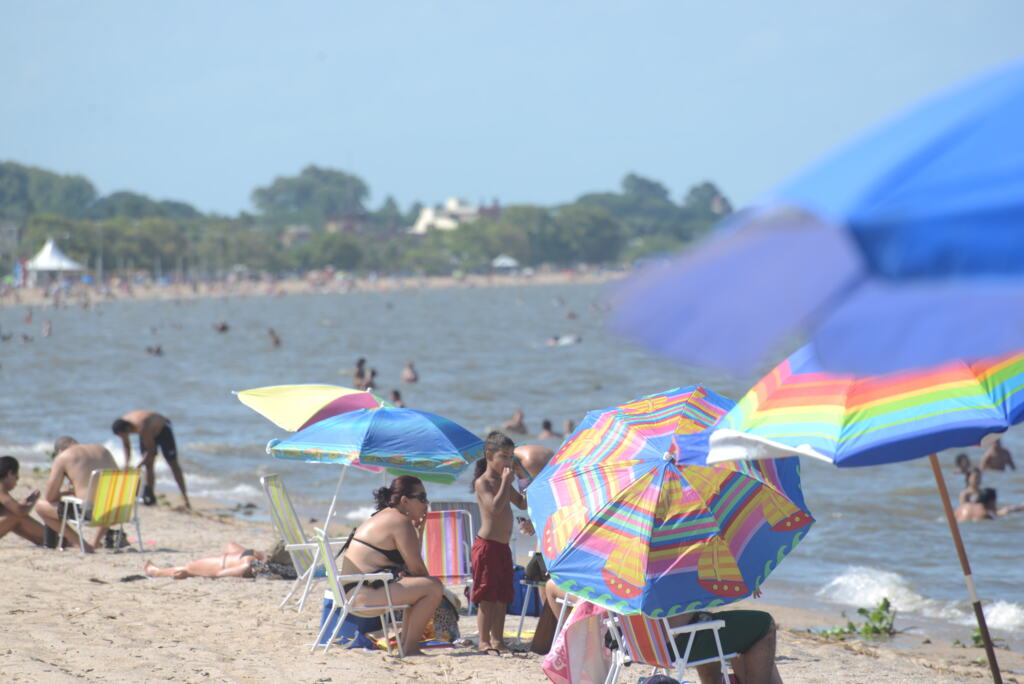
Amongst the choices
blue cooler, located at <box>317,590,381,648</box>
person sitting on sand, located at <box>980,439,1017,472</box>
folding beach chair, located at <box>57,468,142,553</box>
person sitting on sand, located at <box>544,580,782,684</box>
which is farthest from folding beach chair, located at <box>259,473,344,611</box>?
person sitting on sand, located at <box>980,439,1017,472</box>

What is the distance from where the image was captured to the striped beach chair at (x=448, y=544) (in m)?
7.42

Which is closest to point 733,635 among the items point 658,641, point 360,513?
point 658,641

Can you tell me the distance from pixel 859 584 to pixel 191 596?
5597 mm

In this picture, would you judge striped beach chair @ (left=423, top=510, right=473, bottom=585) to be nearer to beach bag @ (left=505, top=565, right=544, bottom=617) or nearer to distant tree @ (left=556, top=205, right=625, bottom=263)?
beach bag @ (left=505, top=565, right=544, bottom=617)

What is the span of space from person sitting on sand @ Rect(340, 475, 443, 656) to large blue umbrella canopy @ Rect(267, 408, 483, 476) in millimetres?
525

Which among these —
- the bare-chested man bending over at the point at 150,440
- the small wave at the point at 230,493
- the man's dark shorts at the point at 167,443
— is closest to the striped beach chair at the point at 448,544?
the bare-chested man bending over at the point at 150,440

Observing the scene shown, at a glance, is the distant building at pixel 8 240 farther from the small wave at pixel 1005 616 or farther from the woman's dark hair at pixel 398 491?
the woman's dark hair at pixel 398 491

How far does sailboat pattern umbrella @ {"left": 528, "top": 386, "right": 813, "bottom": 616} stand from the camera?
4.88 metres

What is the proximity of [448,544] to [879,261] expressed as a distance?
5.65 metres

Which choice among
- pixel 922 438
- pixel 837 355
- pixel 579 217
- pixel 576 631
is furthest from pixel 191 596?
pixel 579 217

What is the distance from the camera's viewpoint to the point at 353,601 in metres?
6.40

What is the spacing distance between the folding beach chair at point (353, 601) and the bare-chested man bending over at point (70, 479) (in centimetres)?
378

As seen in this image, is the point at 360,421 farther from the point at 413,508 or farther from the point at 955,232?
the point at 955,232

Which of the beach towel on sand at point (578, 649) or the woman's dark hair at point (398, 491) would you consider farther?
the woman's dark hair at point (398, 491)
